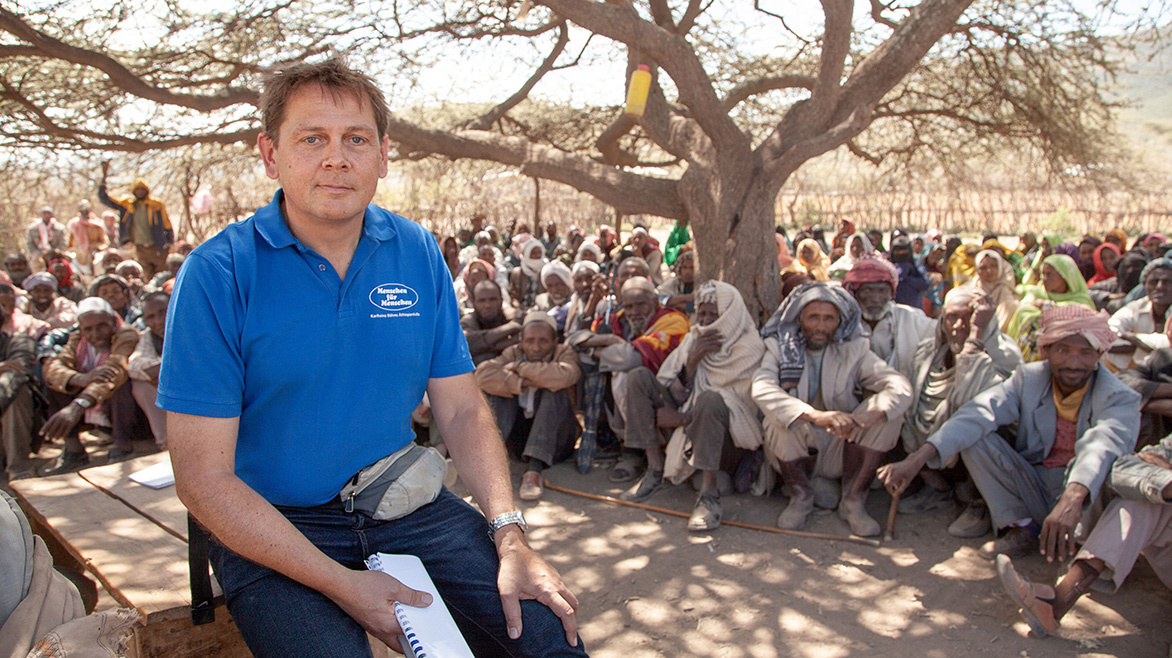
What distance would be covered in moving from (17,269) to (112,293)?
9.87ft

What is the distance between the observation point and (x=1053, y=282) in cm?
552

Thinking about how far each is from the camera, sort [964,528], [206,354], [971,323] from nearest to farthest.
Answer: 1. [206,354]
2. [964,528]
3. [971,323]

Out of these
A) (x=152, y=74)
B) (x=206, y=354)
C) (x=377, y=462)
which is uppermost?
(x=152, y=74)

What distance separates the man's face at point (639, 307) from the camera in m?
5.22

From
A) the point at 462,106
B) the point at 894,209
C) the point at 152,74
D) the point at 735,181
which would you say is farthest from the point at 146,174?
the point at 894,209

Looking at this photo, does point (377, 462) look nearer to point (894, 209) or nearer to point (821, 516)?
point (821, 516)

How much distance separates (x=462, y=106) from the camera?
10711 millimetres

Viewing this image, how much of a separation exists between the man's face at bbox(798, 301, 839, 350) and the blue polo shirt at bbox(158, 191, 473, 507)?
9.40ft

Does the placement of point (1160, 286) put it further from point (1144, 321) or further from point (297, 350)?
point (297, 350)

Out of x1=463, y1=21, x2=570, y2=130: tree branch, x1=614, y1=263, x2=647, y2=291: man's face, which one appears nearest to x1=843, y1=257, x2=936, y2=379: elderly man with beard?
x1=614, y1=263, x2=647, y2=291: man's face

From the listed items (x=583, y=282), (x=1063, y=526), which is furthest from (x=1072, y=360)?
(x=583, y=282)

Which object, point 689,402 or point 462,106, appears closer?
point 689,402

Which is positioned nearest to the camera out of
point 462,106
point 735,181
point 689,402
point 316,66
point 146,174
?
point 316,66

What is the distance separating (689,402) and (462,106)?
24.7 feet
